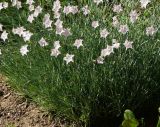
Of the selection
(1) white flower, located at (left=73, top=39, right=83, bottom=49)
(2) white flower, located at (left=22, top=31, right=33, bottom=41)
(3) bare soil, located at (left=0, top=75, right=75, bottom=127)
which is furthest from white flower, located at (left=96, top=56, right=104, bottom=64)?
(3) bare soil, located at (left=0, top=75, right=75, bottom=127)

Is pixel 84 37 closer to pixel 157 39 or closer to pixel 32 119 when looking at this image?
pixel 157 39

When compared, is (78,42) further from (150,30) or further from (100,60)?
(150,30)

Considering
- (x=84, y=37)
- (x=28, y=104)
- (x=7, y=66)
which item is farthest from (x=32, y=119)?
(x=84, y=37)

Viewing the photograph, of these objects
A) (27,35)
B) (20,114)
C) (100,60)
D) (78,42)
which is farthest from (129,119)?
(20,114)

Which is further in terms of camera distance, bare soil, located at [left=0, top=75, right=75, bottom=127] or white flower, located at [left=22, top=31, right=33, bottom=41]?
bare soil, located at [left=0, top=75, right=75, bottom=127]

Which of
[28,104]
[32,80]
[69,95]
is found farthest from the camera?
[28,104]

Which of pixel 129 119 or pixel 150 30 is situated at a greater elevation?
pixel 150 30

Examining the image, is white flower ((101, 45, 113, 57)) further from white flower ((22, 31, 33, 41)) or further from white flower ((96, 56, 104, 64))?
white flower ((22, 31, 33, 41))

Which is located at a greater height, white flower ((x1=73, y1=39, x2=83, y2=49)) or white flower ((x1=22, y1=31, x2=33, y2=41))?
white flower ((x1=22, y1=31, x2=33, y2=41))

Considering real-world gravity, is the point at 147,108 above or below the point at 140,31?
below
